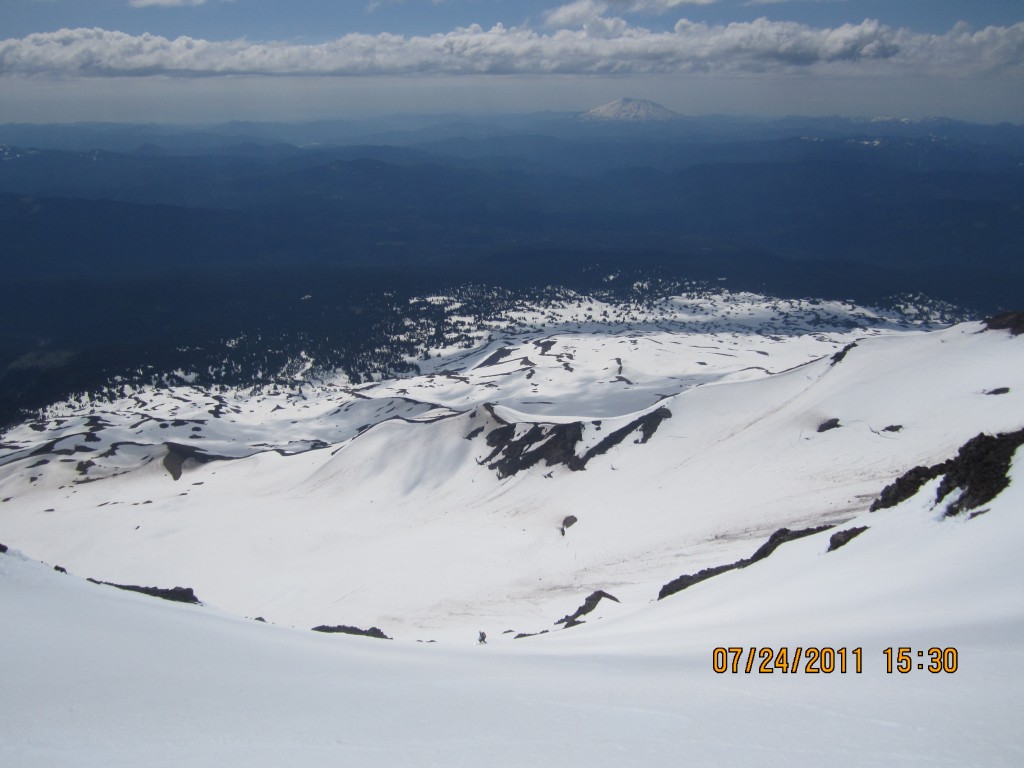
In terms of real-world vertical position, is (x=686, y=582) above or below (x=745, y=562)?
below

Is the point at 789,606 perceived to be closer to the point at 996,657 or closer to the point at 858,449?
the point at 996,657

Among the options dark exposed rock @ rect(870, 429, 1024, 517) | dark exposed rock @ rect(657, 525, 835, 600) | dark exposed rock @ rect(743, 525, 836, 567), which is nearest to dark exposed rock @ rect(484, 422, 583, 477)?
dark exposed rock @ rect(657, 525, 835, 600)

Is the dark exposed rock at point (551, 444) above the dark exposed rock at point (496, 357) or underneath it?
above

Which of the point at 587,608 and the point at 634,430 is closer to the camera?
the point at 587,608

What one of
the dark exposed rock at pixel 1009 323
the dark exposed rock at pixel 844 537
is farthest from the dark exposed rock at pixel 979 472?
the dark exposed rock at pixel 1009 323

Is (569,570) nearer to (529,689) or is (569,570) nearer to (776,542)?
(776,542)

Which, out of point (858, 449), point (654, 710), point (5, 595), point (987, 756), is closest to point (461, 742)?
point (654, 710)

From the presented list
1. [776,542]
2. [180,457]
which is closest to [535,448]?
[776,542]

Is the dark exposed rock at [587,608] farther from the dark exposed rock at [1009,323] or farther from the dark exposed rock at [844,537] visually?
the dark exposed rock at [1009,323]
